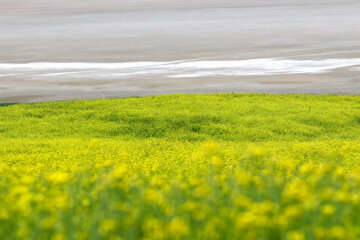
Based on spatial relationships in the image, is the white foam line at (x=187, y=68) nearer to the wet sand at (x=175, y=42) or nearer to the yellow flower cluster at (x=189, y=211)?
the wet sand at (x=175, y=42)

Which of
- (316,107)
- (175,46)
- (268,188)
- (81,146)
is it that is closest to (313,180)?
(268,188)

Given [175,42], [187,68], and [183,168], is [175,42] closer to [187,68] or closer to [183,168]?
[187,68]

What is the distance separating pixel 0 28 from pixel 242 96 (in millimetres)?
25839

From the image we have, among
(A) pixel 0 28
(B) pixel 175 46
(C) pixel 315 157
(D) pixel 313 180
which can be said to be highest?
(A) pixel 0 28

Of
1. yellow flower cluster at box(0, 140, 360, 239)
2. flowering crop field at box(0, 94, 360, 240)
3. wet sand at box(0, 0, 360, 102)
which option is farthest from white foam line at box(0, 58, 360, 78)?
yellow flower cluster at box(0, 140, 360, 239)

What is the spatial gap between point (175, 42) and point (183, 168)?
19650 mm

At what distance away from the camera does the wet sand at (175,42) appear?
1559 centimetres

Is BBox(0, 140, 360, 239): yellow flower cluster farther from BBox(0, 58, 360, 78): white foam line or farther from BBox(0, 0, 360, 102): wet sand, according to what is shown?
BBox(0, 58, 360, 78): white foam line

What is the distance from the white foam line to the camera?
17.8 m

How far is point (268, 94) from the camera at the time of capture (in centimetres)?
1375

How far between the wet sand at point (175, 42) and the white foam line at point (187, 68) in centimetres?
43

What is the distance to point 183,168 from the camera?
708cm

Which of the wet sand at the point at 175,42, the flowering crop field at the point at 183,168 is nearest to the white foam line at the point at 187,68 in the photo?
the wet sand at the point at 175,42

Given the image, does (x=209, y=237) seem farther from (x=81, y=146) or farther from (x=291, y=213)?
(x=81, y=146)
